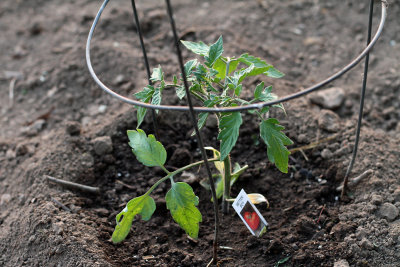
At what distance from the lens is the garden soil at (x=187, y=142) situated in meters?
1.87

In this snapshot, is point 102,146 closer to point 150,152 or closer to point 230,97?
point 150,152

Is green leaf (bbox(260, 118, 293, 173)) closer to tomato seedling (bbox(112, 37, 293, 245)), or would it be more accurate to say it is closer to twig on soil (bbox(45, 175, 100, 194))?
tomato seedling (bbox(112, 37, 293, 245))

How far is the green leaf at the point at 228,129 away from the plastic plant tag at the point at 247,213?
30 centimetres

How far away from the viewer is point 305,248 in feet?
6.02

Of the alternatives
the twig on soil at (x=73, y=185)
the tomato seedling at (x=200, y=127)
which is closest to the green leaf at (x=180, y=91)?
the tomato seedling at (x=200, y=127)

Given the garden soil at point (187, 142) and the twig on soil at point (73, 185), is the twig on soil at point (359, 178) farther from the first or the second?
the twig on soil at point (73, 185)

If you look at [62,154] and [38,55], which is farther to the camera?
[38,55]

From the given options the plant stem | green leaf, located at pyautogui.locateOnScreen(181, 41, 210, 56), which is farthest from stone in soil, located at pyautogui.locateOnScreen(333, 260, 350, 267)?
green leaf, located at pyautogui.locateOnScreen(181, 41, 210, 56)

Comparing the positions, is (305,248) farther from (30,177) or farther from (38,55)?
(38,55)

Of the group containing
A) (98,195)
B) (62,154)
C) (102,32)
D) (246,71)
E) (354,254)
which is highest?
(246,71)

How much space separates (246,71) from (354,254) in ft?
2.80

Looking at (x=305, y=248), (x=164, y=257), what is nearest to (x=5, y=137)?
(x=164, y=257)

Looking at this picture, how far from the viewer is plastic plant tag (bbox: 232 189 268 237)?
1.74m

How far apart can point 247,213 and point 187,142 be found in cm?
69
